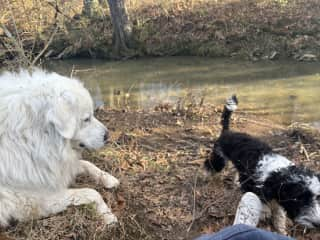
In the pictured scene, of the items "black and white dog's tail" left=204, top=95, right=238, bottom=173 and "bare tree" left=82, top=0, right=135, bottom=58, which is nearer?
"black and white dog's tail" left=204, top=95, right=238, bottom=173

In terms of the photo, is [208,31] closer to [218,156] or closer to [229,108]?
[229,108]

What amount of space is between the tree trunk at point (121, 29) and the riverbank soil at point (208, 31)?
31cm

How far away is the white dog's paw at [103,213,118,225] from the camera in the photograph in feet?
13.0

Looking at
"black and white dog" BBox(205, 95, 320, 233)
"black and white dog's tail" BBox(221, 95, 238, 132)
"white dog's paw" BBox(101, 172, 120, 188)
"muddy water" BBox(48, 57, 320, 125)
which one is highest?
"black and white dog's tail" BBox(221, 95, 238, 132)

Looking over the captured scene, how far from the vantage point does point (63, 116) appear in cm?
389

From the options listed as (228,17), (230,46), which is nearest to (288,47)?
(230,46)

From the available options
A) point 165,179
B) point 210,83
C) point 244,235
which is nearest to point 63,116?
point 165,179

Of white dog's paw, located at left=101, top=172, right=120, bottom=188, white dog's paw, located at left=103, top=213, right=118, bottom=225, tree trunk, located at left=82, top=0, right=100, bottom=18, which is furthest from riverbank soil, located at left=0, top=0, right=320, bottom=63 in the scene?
white dog's paw, located at left=103, top=213, right=118, bottom=225

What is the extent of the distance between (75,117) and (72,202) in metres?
0.82

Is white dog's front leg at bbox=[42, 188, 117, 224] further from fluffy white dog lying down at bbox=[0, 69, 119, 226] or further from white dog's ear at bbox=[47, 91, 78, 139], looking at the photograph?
white dog's ear at bbox=[47, 91, 78, 139]

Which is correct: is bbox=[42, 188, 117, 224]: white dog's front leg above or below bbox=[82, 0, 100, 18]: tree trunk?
below

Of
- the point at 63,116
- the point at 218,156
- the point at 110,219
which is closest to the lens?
the point at 63,116

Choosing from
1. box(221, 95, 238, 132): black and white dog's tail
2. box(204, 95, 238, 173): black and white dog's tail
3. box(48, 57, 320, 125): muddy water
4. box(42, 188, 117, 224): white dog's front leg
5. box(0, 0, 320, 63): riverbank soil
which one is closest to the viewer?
box(42, 188, 117, 224): white dog's front leg

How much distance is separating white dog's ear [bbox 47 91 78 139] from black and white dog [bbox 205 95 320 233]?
1811 mm
